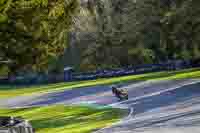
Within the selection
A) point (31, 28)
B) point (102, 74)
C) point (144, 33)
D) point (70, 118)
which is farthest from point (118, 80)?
point (31, 28)

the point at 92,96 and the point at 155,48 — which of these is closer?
the point at 92,96

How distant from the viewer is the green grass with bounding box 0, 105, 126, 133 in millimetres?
27219

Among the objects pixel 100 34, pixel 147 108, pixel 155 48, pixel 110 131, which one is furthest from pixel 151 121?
pixel 100 34

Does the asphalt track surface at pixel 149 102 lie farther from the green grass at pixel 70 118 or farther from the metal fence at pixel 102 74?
the metal fence at pixel 102 74

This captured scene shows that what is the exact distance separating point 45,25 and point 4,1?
11.6 ft

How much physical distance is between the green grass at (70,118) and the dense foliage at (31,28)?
4978 millimetres

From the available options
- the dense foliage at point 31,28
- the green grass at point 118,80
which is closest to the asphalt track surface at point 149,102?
the green grass at point 118,80

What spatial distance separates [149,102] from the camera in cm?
3591

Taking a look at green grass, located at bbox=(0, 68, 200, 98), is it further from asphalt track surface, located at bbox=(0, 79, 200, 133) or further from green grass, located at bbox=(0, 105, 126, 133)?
green grass, located at bbox=(0, 105, 126, 133)

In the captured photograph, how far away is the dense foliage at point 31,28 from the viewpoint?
1933 cm

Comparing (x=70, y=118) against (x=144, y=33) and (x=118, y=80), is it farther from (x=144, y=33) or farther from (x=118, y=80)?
(x=144, y=33)

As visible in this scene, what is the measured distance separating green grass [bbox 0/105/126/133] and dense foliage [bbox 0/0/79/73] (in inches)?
196

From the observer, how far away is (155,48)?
244 feet

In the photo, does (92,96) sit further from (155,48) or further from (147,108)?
(155,48)
